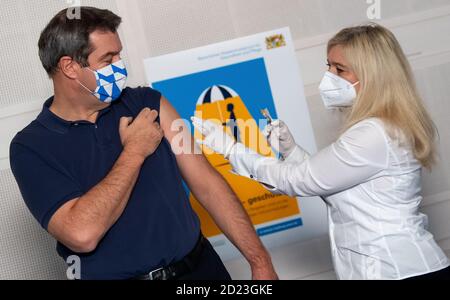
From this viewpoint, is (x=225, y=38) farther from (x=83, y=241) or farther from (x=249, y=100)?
(x=83, y=241)

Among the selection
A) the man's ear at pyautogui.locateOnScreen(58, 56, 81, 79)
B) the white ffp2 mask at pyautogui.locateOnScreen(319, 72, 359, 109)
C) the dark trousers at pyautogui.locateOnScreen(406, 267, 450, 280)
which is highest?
the man's ear at pyautogui.locateOnScreen(58, 56, 81, 79)

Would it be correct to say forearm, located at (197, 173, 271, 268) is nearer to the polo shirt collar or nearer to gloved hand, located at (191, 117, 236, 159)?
gloved hand, located at (191, 117, 236, 159)

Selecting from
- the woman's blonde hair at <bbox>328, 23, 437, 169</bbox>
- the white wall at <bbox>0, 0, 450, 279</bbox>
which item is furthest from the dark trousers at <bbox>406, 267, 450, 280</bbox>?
the white wall at <bbox>0, 0, 450, 279</bbox>

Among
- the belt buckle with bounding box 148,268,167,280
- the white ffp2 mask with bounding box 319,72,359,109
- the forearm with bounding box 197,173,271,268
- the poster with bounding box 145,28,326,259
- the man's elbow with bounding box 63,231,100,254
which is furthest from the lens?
the poster with bounding box 145,28,326,259

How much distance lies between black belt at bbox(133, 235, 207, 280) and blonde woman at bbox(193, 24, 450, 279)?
13.7 inches

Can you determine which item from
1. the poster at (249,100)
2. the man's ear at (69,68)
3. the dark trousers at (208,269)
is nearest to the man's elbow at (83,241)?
the dark trousers at (208,269)

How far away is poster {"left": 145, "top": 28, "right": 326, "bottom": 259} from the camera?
3.07 m

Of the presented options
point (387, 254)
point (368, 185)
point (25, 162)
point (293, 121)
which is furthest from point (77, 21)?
point (293, 121)

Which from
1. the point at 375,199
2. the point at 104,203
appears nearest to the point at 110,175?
the point at 104,203

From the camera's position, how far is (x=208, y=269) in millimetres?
1985

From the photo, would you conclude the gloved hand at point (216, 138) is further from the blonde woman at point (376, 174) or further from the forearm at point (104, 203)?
the forearm at point (104, 203)

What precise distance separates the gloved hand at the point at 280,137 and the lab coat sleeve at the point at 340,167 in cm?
25

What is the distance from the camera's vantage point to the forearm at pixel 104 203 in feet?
5.82

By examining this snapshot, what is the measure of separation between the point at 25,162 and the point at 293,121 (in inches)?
64.5
